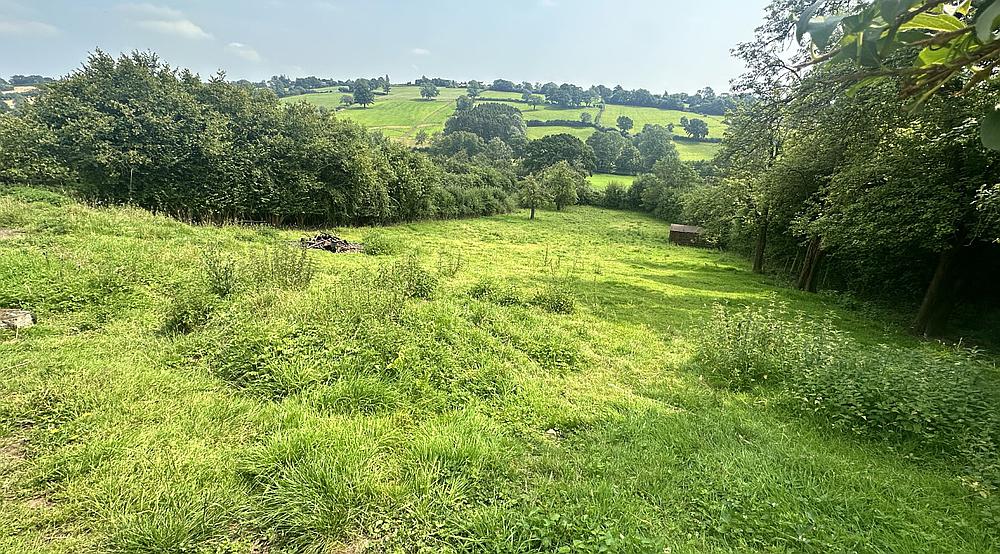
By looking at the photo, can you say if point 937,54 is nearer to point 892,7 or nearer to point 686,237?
point 892,7

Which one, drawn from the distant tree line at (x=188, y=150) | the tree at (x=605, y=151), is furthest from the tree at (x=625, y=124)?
the distant tree line at (x=188, y=150)

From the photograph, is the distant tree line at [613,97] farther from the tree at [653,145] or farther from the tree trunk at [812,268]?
the tree trunk at [812,268]

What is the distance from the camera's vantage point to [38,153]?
18.3 metres

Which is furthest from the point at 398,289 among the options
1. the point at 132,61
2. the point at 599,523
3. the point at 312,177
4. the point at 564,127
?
the point at 564,127

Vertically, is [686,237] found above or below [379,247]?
above

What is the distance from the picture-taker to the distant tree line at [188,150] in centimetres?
1869

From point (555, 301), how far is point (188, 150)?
2190cm

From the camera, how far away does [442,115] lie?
9331 centimetres

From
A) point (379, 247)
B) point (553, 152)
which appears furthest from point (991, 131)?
point (553, 152)

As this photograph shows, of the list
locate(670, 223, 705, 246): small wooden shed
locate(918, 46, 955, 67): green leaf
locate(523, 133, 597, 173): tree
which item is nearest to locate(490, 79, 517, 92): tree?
locate(523, 133, 597, 173): tree

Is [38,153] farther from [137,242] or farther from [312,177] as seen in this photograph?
[137,242]

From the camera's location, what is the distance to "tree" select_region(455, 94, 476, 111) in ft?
325

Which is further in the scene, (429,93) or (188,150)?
(429,93)

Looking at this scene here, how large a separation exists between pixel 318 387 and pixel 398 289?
3.55 m
